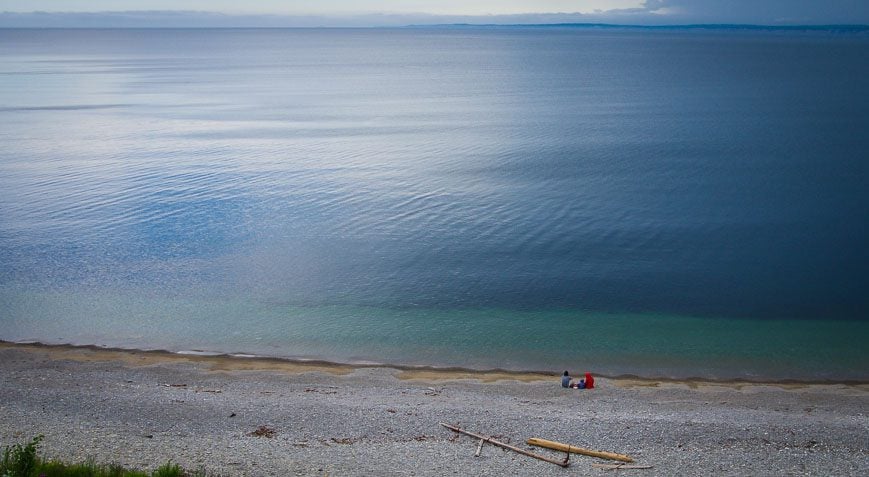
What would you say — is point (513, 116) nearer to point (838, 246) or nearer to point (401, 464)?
point (838, 246)

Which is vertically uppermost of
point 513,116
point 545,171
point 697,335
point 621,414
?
point 513,116

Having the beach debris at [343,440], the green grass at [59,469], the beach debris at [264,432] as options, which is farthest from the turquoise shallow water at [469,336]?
the green grass at [59,469]

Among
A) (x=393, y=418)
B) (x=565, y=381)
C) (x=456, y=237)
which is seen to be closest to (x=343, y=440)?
(x=393, y=418)

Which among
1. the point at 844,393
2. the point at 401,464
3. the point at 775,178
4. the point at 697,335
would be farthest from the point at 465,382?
the point at 775,178

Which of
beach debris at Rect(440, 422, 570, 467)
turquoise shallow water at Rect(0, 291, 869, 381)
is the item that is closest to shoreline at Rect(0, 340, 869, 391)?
turquoise shallow water at Rect(0, 291, 869, 381)

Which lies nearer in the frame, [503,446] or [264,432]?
[503,446]

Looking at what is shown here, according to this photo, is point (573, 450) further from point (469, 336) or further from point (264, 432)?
point (469, 336)

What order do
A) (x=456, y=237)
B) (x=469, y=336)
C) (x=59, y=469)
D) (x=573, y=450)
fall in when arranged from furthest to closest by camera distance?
1. (x=456, y=237)
2. (x=469, y=336)
3. (x=573, y=450)
4. (x=59, y=469)

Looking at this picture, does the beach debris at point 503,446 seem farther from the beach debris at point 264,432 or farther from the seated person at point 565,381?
the seated person at point 565,381
